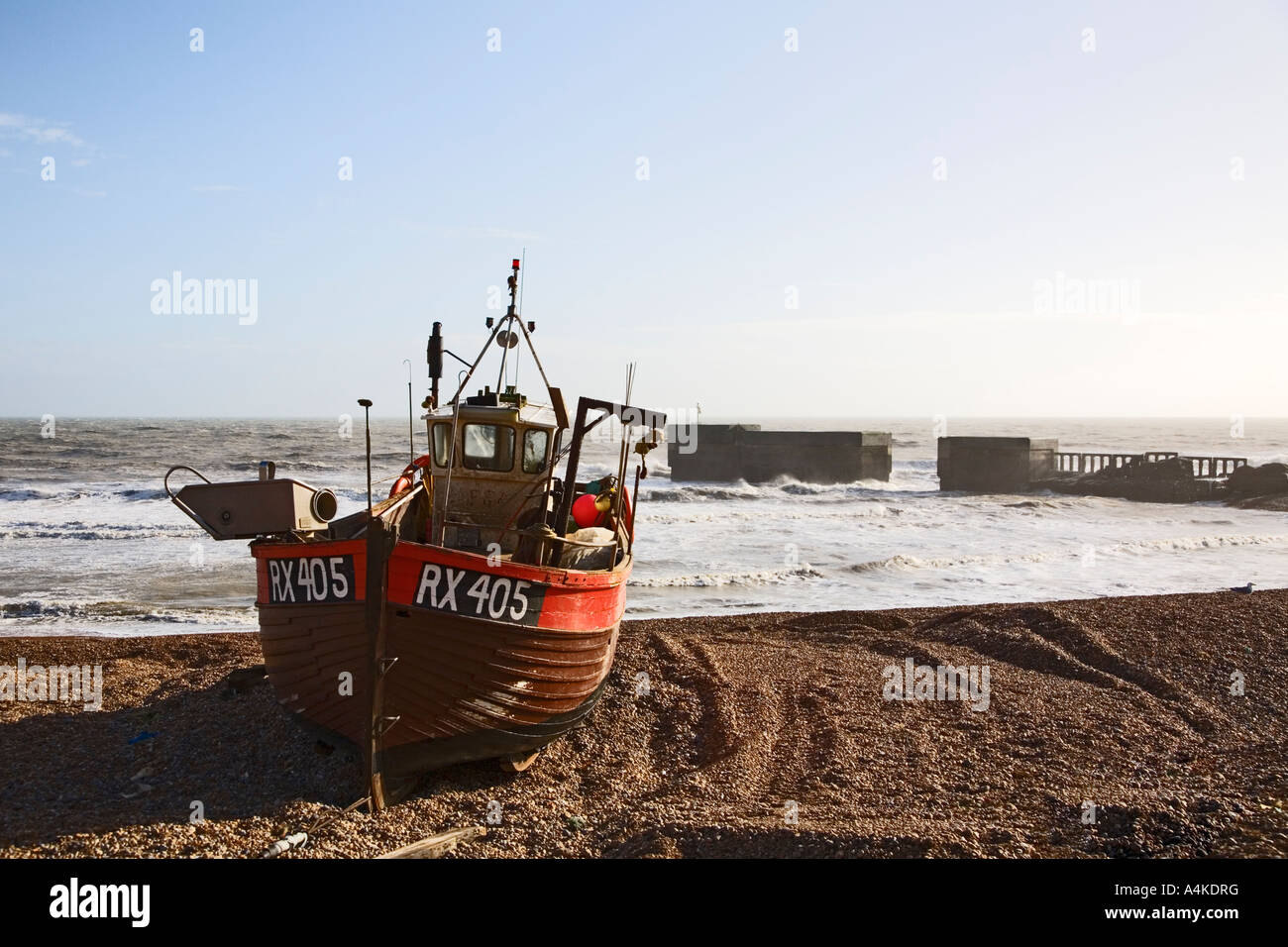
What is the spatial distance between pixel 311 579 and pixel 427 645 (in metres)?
1.08

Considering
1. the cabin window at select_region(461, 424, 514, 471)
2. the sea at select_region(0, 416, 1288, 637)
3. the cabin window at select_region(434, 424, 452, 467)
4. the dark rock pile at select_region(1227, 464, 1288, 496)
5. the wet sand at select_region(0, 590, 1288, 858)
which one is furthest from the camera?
the dark rock pile at select_region(1227, 464, 1288, 496)

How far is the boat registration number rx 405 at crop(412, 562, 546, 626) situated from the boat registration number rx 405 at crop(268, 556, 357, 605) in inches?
23.0

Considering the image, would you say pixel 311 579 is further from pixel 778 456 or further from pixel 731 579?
pixel 778 456

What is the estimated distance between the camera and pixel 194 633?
14.3 metres

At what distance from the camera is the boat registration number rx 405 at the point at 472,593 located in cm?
734

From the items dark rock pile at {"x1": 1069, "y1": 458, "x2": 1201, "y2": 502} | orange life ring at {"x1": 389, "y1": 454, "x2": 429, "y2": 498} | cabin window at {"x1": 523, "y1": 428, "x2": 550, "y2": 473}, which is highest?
cabin window at {"x1": 523, "y1": 428, "x2": 550, "y2": 473}

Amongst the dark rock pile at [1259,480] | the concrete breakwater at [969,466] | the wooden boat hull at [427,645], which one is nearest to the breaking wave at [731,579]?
the wooden boat hull at [427,645]

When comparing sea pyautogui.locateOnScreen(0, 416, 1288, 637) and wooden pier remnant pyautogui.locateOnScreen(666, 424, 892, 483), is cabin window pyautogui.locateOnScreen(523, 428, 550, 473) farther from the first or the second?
wooden pier remnant pyautogui.locateOnScreen(666, 424, 892, 483)

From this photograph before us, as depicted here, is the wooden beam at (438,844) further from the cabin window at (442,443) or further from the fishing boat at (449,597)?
the cabin window at (442,443)

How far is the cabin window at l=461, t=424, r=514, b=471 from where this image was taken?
30.8ft

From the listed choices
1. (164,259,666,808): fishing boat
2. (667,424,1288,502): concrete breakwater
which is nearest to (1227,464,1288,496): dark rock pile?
(667,424,1288,502): concrete breakwater

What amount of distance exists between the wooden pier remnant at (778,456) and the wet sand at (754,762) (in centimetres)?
3221

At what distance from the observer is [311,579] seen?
25.3 feet
